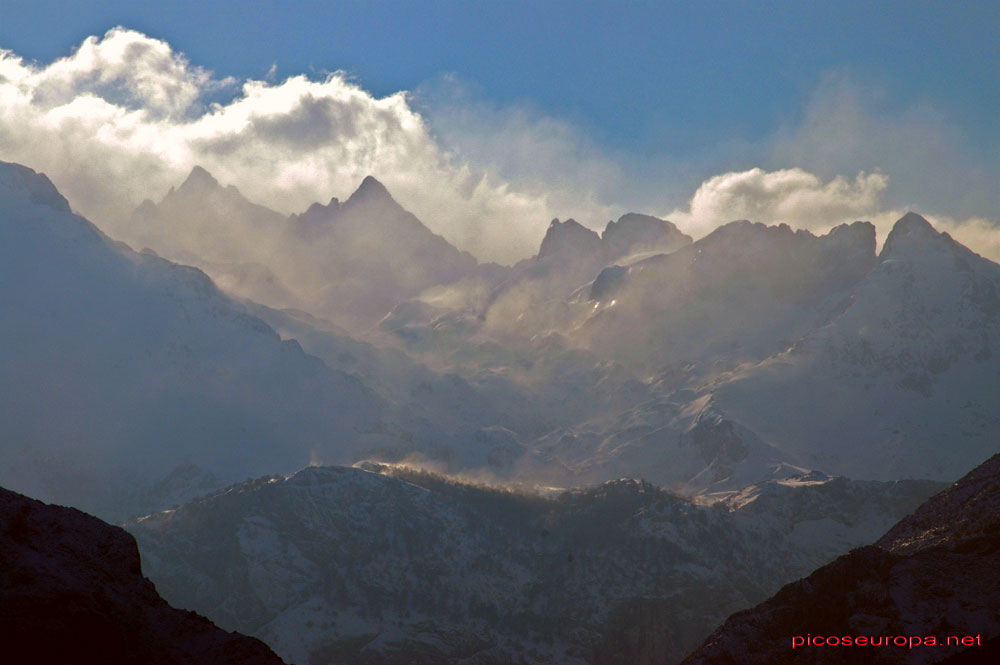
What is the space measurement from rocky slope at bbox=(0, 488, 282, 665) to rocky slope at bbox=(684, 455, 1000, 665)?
928 inches

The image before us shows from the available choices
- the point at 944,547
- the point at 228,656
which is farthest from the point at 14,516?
the point at 944,547

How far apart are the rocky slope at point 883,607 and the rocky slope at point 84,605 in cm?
2357

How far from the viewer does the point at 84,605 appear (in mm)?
35688

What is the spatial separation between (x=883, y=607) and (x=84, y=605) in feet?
111

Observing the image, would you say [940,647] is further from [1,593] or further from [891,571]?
[1,593]

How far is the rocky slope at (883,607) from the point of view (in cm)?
4809

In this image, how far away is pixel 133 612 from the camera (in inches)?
1499

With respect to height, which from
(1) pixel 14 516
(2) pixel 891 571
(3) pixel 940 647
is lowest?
(3) pixel 940 647

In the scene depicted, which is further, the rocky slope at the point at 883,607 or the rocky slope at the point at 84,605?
the rocky slope at the point at 883,607

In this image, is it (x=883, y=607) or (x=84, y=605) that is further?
(x=883, y=607)

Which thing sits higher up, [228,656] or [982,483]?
[982,483]

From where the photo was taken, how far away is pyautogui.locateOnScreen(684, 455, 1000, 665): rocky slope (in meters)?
48.1

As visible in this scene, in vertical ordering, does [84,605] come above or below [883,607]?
above

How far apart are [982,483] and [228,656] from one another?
4599cm
